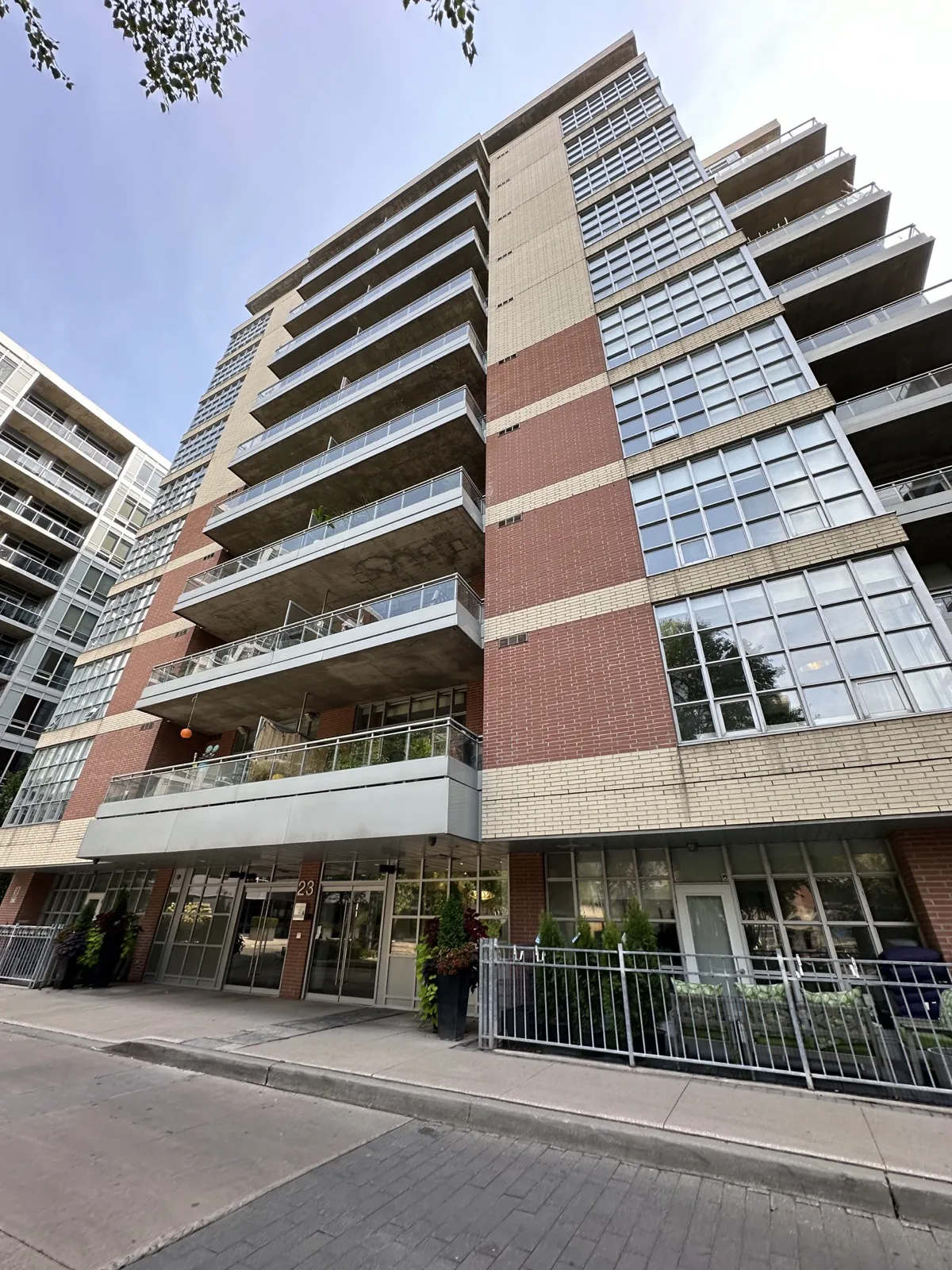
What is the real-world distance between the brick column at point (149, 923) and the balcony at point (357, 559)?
28.1ft

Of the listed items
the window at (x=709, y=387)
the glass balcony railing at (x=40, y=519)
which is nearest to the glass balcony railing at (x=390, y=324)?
the window at (x=709, y=387)

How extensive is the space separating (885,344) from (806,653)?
32.5ft

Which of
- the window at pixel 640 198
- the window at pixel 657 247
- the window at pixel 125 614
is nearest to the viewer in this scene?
the window at pixel 657 247

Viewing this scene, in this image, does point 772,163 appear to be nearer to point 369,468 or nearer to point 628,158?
point 628,158

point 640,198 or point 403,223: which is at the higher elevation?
point 403,223

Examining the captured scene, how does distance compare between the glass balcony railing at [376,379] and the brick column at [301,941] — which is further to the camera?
the glass balcony railing at [376,379]

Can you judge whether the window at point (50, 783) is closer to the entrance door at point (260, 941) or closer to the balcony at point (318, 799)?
the balcony at point (318, 799)

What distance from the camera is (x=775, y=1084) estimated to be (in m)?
6.26

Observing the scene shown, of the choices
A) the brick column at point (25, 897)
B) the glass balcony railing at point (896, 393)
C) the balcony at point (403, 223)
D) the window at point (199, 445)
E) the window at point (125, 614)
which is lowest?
the brick column at point (25, 897)

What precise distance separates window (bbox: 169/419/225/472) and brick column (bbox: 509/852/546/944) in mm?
26226

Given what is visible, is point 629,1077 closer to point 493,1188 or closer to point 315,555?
point 493,1188

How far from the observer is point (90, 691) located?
22.7 m

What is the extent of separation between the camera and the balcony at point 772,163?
18828 millimetres

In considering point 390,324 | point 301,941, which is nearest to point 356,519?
point 390,324
